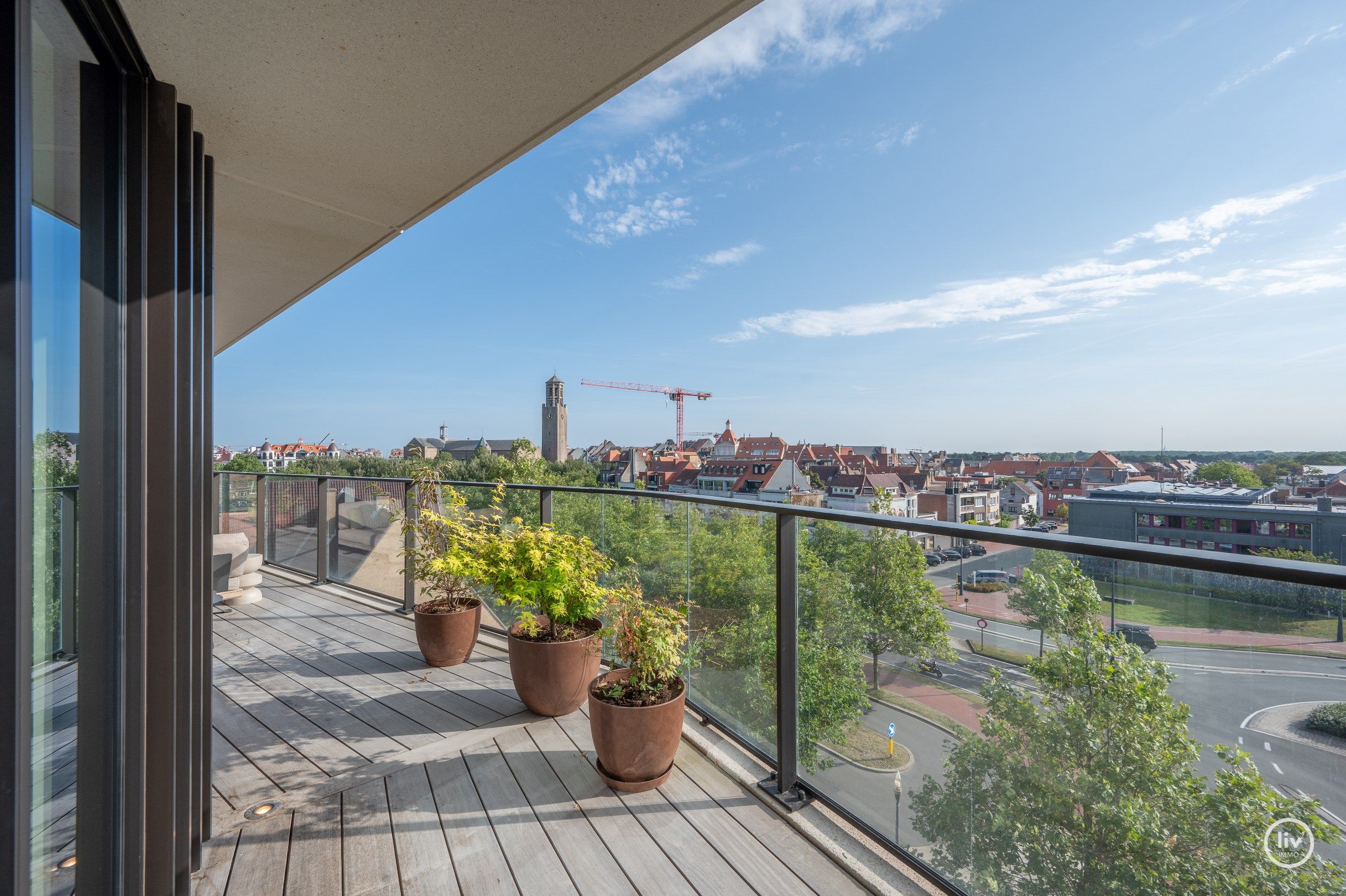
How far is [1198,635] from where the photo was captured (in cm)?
118

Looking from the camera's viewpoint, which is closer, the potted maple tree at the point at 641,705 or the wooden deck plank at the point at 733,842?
the wooden deck plank at the point at 733,842

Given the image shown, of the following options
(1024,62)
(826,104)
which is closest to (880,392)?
(826,104)

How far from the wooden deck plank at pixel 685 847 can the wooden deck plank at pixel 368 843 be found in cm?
76

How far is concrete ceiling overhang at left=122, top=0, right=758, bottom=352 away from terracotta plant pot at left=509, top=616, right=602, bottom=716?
1926 millimetres

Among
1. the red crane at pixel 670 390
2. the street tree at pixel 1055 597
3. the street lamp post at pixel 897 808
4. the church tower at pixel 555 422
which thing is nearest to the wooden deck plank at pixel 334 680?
the street lamp post at pixel 897 808

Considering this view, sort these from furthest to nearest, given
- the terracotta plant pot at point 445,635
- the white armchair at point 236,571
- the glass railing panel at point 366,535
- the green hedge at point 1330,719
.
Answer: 1. the glass railing panel at point 366,535
2. the white armchair at point 236,571
3. the terracotta plant pot at point 445,635
4. the green hedge at point 1330,719

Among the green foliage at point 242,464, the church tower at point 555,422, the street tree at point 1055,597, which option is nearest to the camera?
the street tree at point 1055,597

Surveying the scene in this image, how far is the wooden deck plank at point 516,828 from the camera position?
5.67 feet

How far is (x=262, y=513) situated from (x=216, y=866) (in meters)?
4.59

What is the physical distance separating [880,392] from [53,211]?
51.6 meters

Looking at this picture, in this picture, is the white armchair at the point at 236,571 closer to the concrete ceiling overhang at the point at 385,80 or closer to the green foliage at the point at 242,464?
the green foliage at the point at 242,464

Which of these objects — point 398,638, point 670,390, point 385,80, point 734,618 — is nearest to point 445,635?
point 398,638

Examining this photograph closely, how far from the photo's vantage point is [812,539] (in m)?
2.07

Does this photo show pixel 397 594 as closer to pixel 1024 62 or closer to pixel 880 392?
pixel 1024 62
